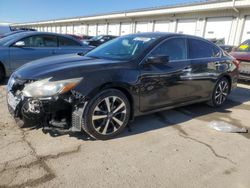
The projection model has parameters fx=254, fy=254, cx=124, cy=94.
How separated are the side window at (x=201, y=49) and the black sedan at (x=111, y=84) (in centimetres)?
2

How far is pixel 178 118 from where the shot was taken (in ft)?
15.6

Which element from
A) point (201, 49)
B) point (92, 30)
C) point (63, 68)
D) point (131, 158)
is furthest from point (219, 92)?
point (92, 30)

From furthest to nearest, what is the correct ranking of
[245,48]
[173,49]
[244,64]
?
[245,48] → [244,64] → [173,49]

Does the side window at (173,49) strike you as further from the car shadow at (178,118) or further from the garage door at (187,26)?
the garage door at (187,26)

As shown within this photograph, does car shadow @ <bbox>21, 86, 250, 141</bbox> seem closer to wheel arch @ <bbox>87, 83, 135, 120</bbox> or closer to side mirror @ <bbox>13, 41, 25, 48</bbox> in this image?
wheel arch @ <bbox>87, 83, 135, 120</bbox>

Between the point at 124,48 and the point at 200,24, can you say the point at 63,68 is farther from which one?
the point at 200,24

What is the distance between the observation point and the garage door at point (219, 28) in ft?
59.4

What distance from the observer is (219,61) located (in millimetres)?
5410

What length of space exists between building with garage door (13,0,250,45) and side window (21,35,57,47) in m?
13.3

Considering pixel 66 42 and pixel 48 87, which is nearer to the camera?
pixel 48 87

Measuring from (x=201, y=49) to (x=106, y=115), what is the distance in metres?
2.61

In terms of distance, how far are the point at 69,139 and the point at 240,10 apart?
17077 mm

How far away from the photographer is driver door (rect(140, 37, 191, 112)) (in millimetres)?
3941

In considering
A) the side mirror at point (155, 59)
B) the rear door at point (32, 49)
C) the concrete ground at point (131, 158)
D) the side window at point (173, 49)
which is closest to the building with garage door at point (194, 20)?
the rear door at point (32, 49)
